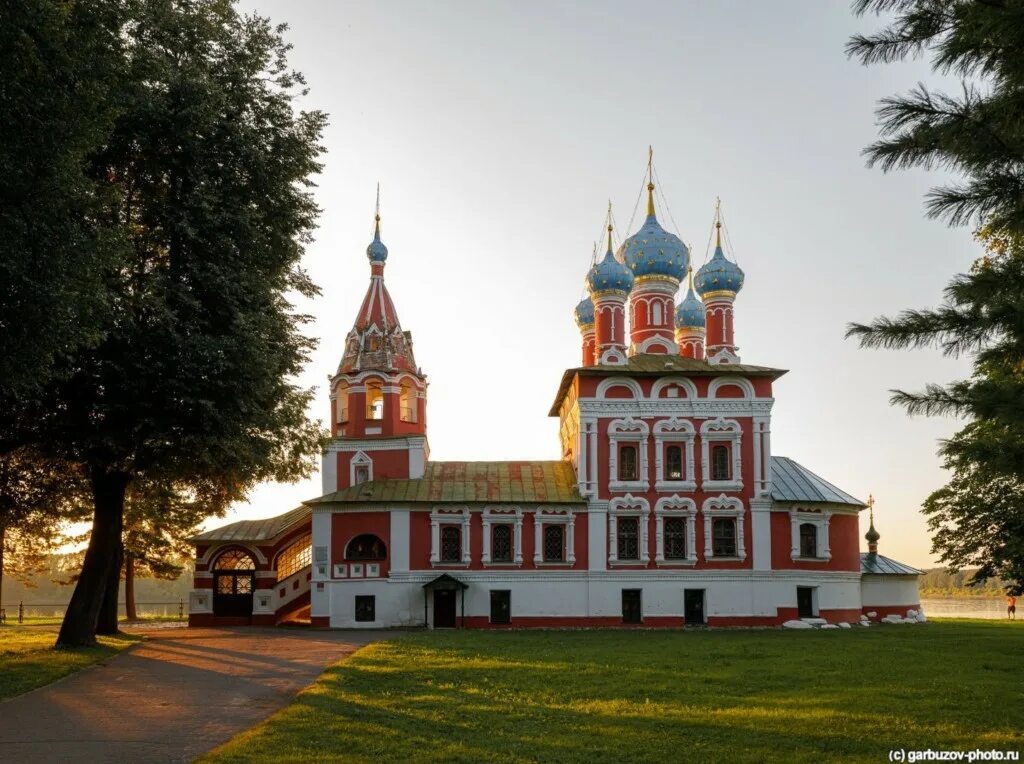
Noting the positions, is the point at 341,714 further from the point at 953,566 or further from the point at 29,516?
the point at 953,566

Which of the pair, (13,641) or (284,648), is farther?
(13,641)

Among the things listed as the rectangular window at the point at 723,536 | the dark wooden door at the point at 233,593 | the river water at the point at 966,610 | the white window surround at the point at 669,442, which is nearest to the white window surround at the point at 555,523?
the white window surround at the point at 669,442

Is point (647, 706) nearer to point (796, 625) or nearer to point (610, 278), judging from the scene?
point (796, 625)

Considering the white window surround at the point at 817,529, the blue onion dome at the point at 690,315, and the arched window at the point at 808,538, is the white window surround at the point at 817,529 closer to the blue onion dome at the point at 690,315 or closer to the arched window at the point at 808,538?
Result: the arched window at the point at 808,538

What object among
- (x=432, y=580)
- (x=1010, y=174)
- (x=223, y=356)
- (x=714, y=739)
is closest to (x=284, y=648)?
(x=223, y=356)

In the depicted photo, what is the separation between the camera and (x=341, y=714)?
12211mm

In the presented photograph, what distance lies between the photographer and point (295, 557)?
3575cm

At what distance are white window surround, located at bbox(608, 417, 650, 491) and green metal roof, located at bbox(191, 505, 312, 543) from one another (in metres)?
10.6

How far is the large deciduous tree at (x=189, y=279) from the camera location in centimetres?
1981

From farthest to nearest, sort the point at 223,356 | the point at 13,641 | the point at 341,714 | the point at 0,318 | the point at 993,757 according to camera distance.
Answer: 1. the point at 13,641
2. the point at 223,356
3. the point at 0,318
4. the point at 341,714
5. the point at 993,757

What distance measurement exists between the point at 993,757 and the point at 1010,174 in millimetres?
5334

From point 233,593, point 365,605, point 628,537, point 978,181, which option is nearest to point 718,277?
point 628,537

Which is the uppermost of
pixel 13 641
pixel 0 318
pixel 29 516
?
pixel 0 318

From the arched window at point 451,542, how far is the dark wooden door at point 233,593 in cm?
687
